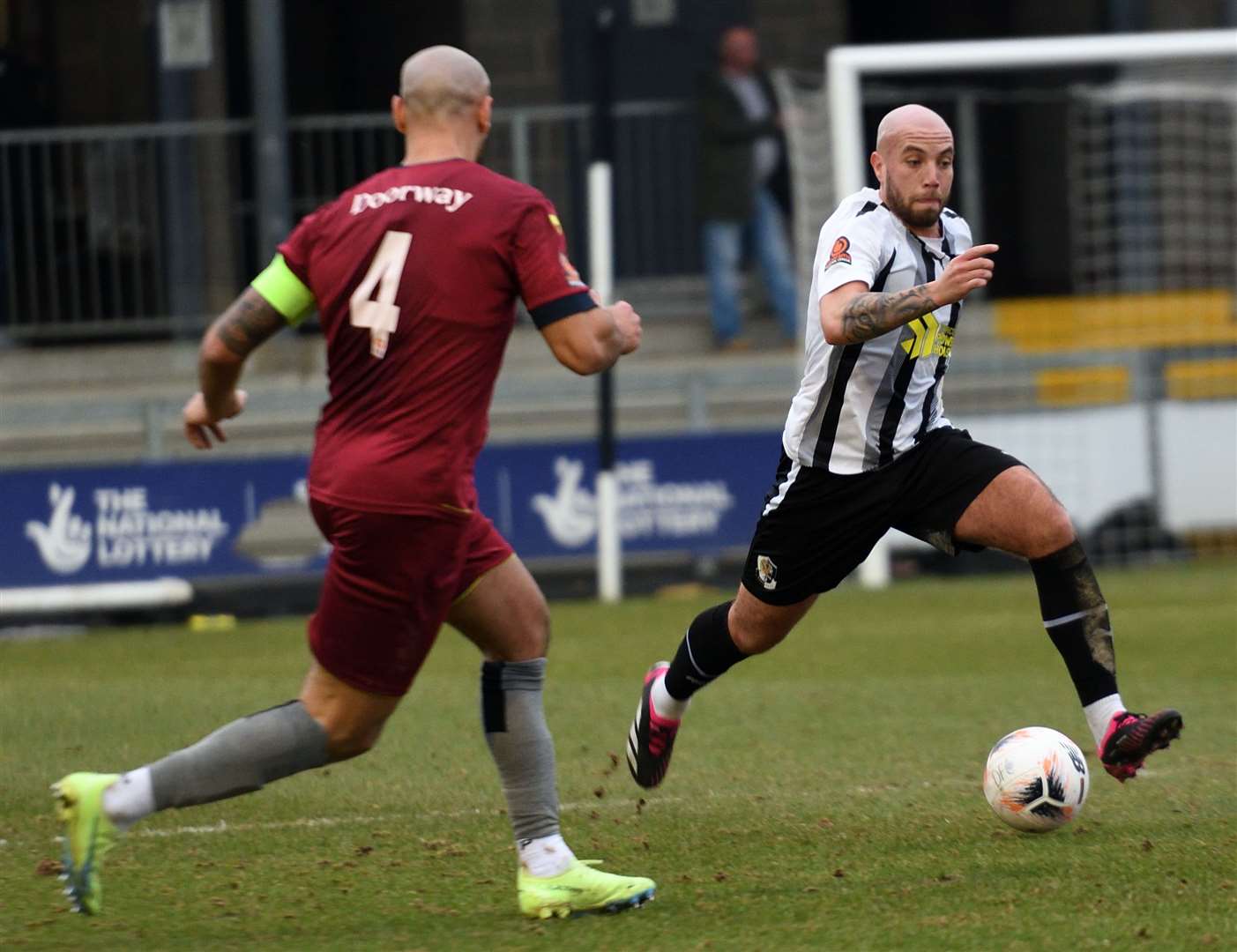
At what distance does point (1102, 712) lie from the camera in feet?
19.5

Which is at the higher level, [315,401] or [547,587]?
[315,401]

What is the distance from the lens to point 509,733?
4992mm

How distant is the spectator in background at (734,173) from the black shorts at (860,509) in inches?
344

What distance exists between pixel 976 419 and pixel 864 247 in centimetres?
848

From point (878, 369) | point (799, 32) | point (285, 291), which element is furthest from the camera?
point (799, 32)

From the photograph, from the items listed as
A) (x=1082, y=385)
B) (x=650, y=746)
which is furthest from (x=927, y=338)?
(x=1082, y=385)

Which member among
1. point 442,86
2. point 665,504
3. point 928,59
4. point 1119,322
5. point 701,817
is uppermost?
point 928,59

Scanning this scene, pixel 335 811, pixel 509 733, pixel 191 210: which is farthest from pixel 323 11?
pixel 509 733

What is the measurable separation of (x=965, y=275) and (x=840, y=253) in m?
0.59

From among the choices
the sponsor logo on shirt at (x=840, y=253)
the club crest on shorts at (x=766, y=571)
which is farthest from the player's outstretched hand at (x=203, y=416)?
the club crest on shorts at (x=766, y=571)

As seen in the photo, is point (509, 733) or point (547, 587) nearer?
point (509, 733)

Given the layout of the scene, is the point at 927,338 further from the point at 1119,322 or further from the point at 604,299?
the point at 1119,322

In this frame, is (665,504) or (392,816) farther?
(665,504)

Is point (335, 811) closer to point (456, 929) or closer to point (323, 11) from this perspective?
point (456, 929)
